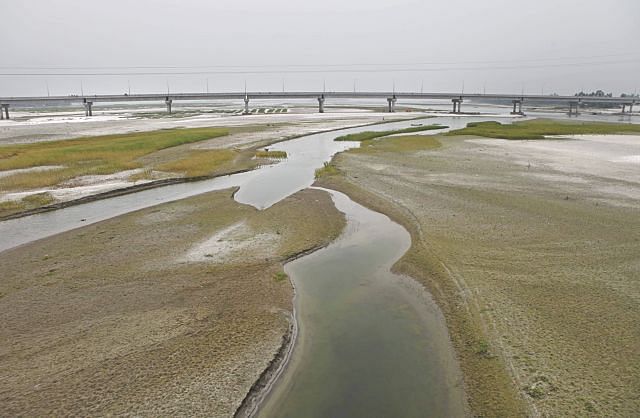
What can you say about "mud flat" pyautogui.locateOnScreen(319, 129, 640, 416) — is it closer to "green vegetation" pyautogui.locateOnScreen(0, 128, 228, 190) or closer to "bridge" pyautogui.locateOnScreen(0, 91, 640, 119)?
"green vegetation" pyautogui.locateOnScreen(0, 128, 228, 190)

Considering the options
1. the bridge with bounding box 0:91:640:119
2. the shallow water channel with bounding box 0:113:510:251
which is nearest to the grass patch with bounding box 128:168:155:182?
the shallow water channel with bounding box 0:113:510:251

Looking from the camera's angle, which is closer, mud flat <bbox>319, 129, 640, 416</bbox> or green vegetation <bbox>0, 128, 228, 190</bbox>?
mud flat <bbox>319, 129, 640, 416</bbox>

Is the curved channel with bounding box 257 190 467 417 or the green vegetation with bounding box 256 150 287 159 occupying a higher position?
the green vegetation with bounding box 256 150 287 159

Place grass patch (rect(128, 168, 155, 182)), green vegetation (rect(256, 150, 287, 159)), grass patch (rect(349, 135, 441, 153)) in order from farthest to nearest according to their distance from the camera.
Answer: grass patch (rect(349, 135, 441, 153))
green vegetation (rect(256, 150, 287, 159))
grass patch (rect(128, 168, 155, 182))

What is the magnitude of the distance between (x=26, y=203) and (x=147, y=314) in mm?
15801

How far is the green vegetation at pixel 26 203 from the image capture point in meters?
20.2

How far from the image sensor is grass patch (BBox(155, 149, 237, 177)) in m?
30.0

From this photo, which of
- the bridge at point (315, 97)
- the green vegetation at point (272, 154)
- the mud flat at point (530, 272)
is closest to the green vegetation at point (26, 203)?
the mud flat at point (530, 272)

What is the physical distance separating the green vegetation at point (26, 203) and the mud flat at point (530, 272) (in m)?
15.8

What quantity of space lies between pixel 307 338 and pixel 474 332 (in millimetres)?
3938

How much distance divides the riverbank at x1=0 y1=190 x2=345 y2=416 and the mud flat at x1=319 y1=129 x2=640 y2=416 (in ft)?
14.3

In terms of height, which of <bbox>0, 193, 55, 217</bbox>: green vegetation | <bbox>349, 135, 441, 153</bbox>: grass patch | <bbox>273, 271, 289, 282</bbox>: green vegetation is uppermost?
<bbox>349, 135, 441, 153</bbox>: grass patch

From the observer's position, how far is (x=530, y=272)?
12.4 m

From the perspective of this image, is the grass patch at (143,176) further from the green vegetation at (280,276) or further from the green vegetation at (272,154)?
the green vegetation at (280,276)
